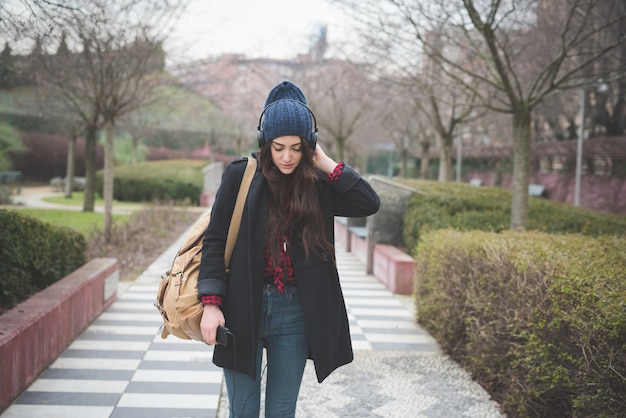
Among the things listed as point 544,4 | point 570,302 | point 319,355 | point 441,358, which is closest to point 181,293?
point 319,355

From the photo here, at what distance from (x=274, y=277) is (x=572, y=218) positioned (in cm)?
773

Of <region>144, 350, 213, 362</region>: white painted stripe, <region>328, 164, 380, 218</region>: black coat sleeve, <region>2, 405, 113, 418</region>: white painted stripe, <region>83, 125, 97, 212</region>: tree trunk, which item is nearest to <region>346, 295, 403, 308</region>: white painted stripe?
<region>144, 350, 213, 362</region>: white painted stripe

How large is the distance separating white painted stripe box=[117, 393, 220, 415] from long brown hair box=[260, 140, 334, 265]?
2.20 meters

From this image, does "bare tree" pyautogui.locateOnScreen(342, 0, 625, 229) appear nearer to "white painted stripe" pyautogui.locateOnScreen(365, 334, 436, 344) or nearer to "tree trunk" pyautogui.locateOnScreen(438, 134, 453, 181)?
"white painted stripe" pyautogui.locateOnScreen(365, 334, 436, 344)

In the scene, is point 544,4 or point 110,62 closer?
point 544,4

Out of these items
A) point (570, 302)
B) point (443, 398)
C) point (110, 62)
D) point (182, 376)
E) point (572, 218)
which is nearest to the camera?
point (570, 302)

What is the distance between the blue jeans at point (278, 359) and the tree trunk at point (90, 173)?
15782 millimetres

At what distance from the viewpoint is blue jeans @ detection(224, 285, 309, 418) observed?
2.24m

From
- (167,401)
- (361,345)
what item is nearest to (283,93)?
(167,401)

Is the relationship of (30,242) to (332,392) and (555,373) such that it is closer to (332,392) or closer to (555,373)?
(332,392)

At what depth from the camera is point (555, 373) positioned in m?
3.14

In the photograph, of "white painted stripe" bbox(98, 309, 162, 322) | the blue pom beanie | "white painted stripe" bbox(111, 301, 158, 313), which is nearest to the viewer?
the blue pom beanie

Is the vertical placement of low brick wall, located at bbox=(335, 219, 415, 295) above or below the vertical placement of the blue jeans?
below

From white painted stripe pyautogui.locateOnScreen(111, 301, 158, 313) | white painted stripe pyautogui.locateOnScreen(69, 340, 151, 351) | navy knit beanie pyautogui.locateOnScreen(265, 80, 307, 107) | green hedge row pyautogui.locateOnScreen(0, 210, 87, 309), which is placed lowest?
white painted stripe pyautogui.locateOnScreen(69, 340, 151, 351)
